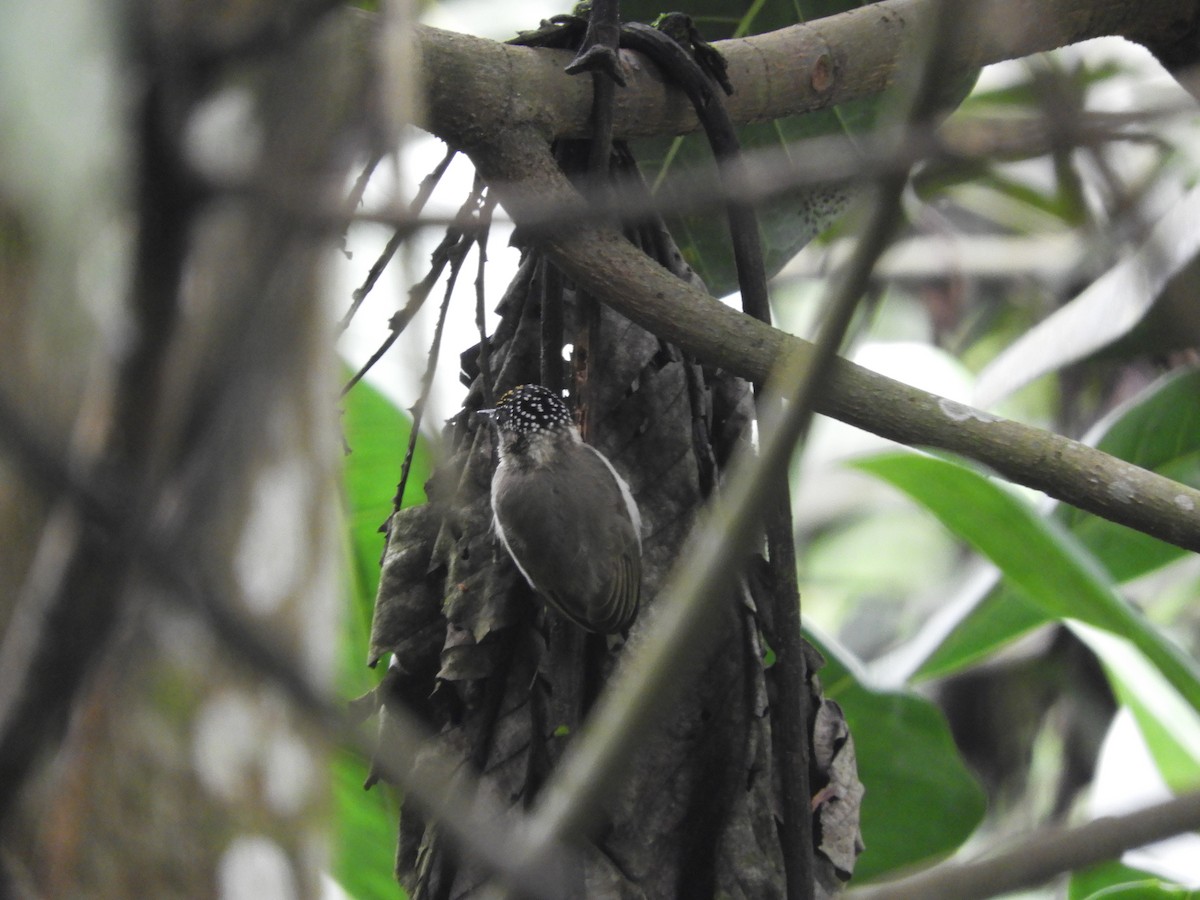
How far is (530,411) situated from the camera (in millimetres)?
1777

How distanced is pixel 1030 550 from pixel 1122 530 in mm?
624

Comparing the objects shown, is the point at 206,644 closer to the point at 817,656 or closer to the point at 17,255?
the point at 17,255

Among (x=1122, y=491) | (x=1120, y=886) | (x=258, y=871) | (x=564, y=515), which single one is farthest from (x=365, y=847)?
(x=258, y=871)

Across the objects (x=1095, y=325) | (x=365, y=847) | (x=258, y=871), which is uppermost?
(x=1095, y=325)

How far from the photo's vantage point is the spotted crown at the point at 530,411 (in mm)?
1622

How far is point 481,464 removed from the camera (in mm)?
1419

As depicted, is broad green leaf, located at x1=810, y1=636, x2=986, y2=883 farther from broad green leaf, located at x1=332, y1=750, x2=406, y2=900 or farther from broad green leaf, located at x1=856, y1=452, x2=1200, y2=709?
broad green leaf, located at x1=332, y1=750, x2=406, y2=900

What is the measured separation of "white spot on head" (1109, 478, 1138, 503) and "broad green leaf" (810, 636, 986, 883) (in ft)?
2.61

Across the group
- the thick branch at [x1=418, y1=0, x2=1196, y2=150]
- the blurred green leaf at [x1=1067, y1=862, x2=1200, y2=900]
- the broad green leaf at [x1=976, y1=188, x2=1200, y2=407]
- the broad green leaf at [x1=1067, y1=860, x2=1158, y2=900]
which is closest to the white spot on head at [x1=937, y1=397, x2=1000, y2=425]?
the thick branch at [x1=418, y1=0, x2=1196, y2=150]

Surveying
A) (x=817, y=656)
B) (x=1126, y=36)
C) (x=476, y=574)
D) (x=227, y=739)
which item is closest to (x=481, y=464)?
(x=476, y=574)

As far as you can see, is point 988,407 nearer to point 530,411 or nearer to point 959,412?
point 530,411

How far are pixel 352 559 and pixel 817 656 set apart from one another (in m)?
1.18

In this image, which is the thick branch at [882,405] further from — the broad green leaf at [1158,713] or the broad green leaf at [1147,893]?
the broad green leaf at [1158,713]

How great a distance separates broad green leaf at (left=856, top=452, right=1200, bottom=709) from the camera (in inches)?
68.3
